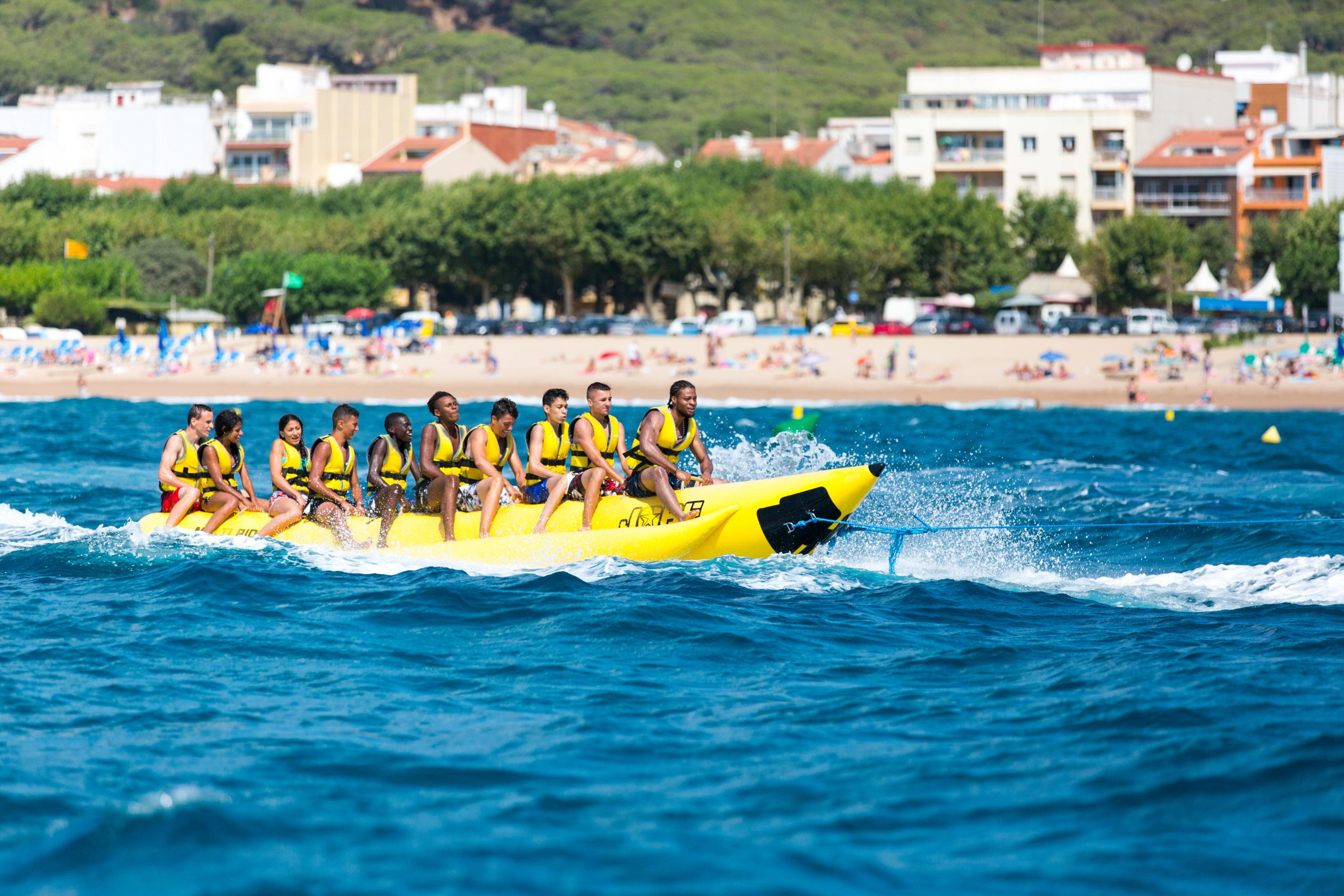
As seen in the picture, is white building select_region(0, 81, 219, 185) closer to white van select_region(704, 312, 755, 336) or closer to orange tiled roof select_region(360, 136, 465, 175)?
orange tiled roof select_region(360, 136, 465, 175)

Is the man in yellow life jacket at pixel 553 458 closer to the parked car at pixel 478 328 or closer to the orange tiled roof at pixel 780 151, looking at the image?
the parked car at pixel 478 328

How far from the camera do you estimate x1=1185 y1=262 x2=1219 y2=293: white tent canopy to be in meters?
49.4

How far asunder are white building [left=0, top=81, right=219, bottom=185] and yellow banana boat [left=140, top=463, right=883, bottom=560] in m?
76.1

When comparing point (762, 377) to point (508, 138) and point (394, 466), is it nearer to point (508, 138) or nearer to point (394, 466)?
point (394, 466)

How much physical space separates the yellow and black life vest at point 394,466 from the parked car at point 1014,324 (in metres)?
36.5

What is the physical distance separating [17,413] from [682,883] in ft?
83.7

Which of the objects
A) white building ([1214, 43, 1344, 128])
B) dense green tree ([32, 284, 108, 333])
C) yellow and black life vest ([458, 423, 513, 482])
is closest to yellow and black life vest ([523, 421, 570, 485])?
yellow and black life vest ([458, 423, 513, 482])

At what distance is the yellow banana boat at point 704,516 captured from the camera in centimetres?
995

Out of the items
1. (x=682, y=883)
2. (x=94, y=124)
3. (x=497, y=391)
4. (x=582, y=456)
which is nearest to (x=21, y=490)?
(x=582, y=456)

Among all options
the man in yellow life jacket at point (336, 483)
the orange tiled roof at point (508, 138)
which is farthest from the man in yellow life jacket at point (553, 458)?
the orange tiled roof at point (508, 138)

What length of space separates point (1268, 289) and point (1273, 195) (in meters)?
15.1

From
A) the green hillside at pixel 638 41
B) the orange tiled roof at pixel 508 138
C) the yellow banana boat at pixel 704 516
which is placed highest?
the green hillside at pixel 638 41

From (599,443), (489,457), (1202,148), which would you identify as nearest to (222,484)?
(489,457)

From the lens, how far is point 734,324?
157 feet
